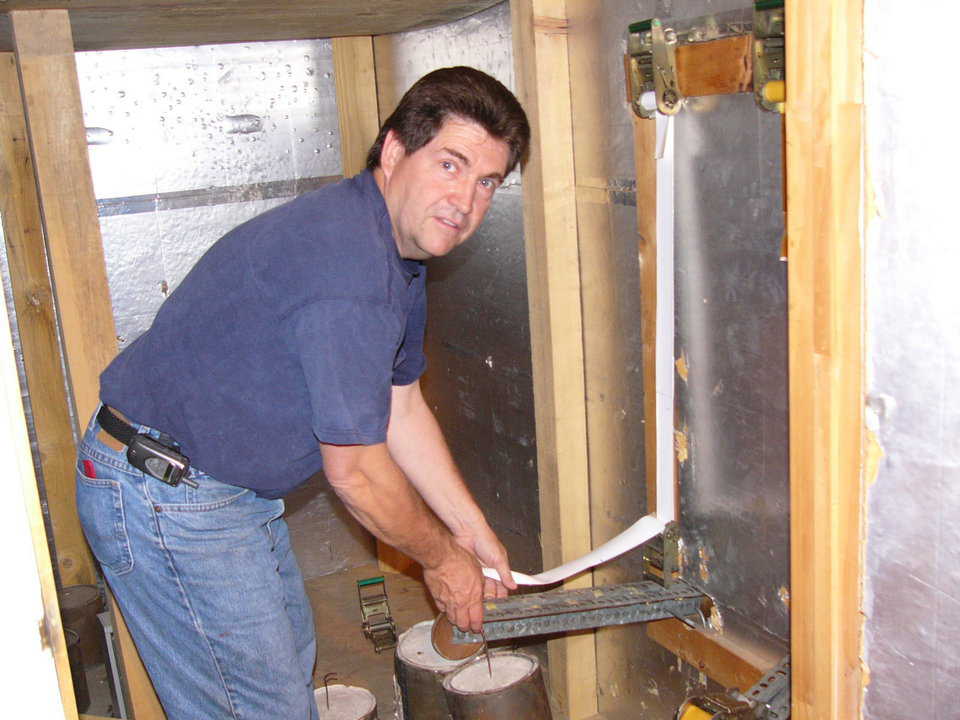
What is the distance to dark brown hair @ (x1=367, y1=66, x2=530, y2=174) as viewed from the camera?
5.16 feet

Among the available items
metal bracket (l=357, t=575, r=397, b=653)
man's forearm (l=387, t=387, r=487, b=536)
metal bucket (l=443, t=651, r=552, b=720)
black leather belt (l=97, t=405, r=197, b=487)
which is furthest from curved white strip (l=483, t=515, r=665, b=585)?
metal bracket (l=357, t=575, r=397, b=653)

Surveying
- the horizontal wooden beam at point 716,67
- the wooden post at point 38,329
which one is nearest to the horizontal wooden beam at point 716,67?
the horizontal wooden beam at point 716,67

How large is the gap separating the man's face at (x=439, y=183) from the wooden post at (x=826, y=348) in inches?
25.0

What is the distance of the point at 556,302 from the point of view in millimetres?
1998

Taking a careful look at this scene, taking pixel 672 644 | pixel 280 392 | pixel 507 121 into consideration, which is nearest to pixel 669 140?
pixel 507 121

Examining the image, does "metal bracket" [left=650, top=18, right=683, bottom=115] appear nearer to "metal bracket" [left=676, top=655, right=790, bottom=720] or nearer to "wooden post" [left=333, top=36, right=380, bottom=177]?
"metal bracket" [left=676, top=655, right=790, bottom=720]

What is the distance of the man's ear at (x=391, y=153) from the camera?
5.25 feet

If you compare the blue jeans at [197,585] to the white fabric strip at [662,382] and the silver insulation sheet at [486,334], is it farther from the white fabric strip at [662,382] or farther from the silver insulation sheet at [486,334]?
the silver insulation sheet at [486,334]

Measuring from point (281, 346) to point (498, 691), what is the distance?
2.89 feet

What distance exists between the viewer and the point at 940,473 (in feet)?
3.38

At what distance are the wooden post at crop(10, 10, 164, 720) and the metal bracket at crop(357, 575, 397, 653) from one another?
1.03 metres

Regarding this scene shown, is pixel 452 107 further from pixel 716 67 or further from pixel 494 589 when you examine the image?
pixel 494 589

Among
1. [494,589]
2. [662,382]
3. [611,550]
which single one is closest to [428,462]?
[494,589]

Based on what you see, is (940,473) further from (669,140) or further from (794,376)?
(669,140)
